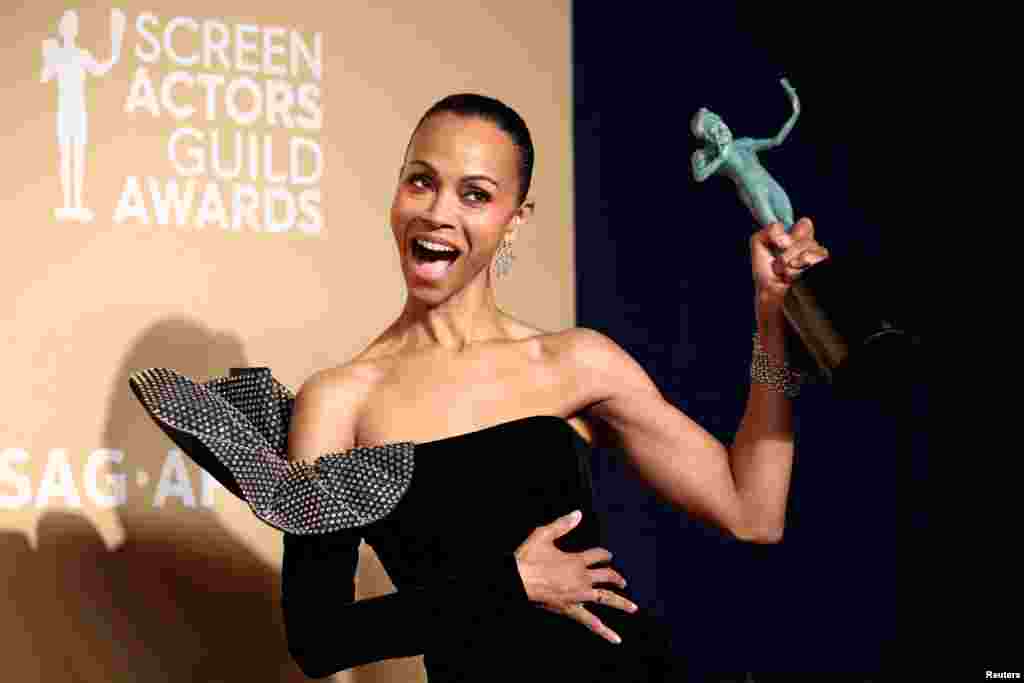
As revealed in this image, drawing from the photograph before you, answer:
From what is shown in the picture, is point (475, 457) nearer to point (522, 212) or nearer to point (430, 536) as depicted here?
point (430, 536)

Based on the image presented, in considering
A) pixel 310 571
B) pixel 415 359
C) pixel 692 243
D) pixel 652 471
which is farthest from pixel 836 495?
pixel 310 571

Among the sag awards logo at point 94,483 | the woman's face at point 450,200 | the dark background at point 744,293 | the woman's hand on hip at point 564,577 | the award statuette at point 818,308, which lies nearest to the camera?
the award statuette at point 818,308

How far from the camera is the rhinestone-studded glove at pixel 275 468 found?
1.42 m

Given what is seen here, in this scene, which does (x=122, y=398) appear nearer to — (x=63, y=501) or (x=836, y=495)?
(x=63, y=501)

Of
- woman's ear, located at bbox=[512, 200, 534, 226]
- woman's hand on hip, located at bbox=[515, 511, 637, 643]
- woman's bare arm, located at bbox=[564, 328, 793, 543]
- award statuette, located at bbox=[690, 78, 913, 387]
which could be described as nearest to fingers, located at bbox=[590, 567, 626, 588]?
woman's hand on hip, located at bbox=[515, 511, 637, 643]

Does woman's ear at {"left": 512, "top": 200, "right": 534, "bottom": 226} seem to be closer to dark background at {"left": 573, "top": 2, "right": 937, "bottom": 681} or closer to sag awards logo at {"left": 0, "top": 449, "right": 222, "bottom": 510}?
sag awards logo at {"left": 0, "top": 449, "right": 222, "bottom": 510}

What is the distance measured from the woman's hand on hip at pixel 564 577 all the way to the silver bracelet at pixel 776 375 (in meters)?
0.28

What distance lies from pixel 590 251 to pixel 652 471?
0.90 meters

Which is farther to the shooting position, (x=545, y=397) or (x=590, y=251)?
(x=590, y=251)

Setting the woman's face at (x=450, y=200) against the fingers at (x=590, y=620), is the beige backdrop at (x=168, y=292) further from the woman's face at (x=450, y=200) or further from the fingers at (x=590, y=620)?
the fingers at (x=590, y=620)

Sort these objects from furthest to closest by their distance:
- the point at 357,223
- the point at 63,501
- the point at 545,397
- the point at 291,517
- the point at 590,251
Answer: the point at 590,251 < the point at 357,223 < the point at 63,501 < the point at 545,397 < the point at 291,517

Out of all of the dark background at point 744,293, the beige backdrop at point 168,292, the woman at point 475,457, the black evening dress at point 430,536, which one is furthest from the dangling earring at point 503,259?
the dark background at point 744,293

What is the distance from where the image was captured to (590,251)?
251 centimetres

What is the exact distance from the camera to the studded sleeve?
1387 millimetres
